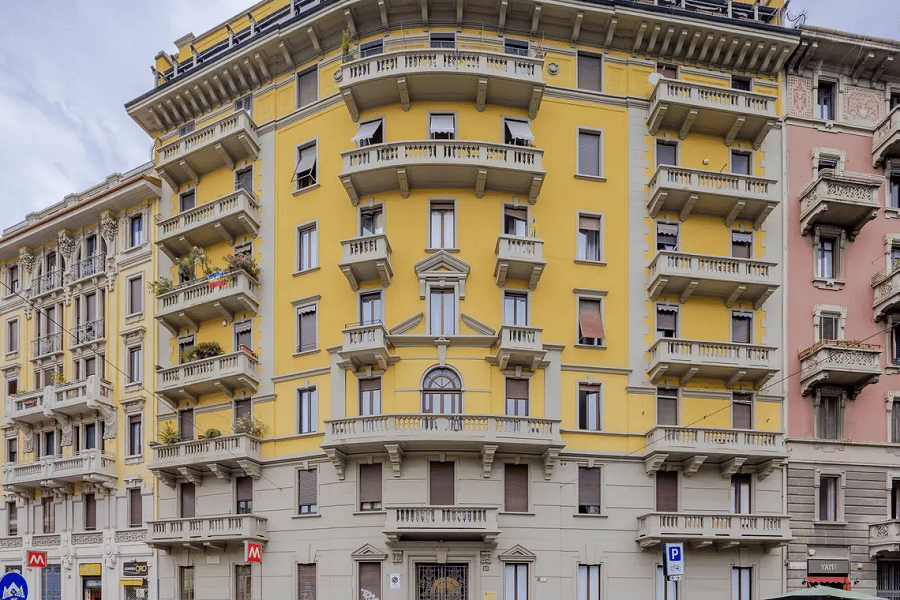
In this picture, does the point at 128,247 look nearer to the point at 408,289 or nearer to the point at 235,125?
the point at 235,125

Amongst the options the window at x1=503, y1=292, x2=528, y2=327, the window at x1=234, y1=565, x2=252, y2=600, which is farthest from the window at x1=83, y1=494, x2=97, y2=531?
the window at x1=503, y1=292, x2=528, y2=327

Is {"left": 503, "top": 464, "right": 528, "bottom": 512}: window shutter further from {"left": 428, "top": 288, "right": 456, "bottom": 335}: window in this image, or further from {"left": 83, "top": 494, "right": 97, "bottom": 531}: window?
{"left": 83, "top": 494, "right": 97, "bottom": 531}: window

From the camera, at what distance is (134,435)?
42.7m

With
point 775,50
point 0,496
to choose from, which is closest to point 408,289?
point 775,50

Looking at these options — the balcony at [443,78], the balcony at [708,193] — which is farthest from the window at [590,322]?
the balcony at [443,78]

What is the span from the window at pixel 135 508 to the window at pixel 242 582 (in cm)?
733

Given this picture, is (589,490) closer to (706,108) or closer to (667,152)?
(667,152)

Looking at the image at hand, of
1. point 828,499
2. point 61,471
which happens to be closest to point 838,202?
point 828,499

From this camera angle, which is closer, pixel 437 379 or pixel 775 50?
pixel 437 379

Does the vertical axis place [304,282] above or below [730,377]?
above

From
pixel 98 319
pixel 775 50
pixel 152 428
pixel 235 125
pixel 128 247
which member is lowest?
pixel 152 428

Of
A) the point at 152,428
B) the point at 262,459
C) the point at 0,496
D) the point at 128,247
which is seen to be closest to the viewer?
the point at 262,459

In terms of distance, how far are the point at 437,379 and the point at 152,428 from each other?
15.3 m

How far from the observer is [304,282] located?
36656 millimetres
